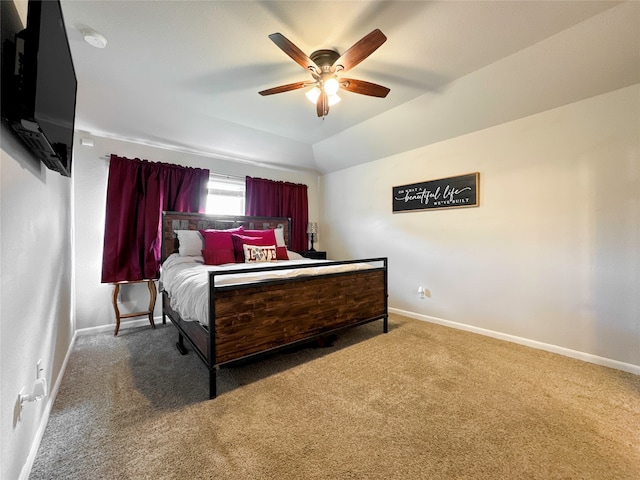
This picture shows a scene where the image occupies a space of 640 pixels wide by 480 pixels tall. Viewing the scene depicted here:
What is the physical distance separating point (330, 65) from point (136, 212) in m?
2.81

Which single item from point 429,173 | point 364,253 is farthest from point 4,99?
point 364,253

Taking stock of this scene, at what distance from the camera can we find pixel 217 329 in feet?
5.83

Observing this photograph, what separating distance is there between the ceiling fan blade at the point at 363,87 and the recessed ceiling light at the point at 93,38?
5.77 feet

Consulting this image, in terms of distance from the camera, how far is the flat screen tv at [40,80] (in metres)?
0.91

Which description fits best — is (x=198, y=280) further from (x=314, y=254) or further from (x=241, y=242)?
(x=314, y=254)

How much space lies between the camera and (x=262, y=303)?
6.53 feet

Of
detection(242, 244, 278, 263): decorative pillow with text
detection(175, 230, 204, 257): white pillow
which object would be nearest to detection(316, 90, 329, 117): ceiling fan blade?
detection(242, 244, 278, 263): decorative pillow with text

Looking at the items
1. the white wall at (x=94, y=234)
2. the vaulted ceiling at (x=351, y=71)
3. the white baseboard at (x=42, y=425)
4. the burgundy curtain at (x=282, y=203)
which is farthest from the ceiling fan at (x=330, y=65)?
the white baseboard at (x=42, y=425)

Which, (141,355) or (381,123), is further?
(381,123)

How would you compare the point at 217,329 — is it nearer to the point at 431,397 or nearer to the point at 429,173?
the point at 431,397

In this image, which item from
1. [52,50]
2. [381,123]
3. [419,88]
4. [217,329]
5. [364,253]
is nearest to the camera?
[52,50]

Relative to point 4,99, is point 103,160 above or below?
above

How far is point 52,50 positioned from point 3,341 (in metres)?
1.14

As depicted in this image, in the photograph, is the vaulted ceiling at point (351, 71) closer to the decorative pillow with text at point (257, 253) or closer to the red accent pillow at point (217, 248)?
the red accent pillow at point (217, 248)
